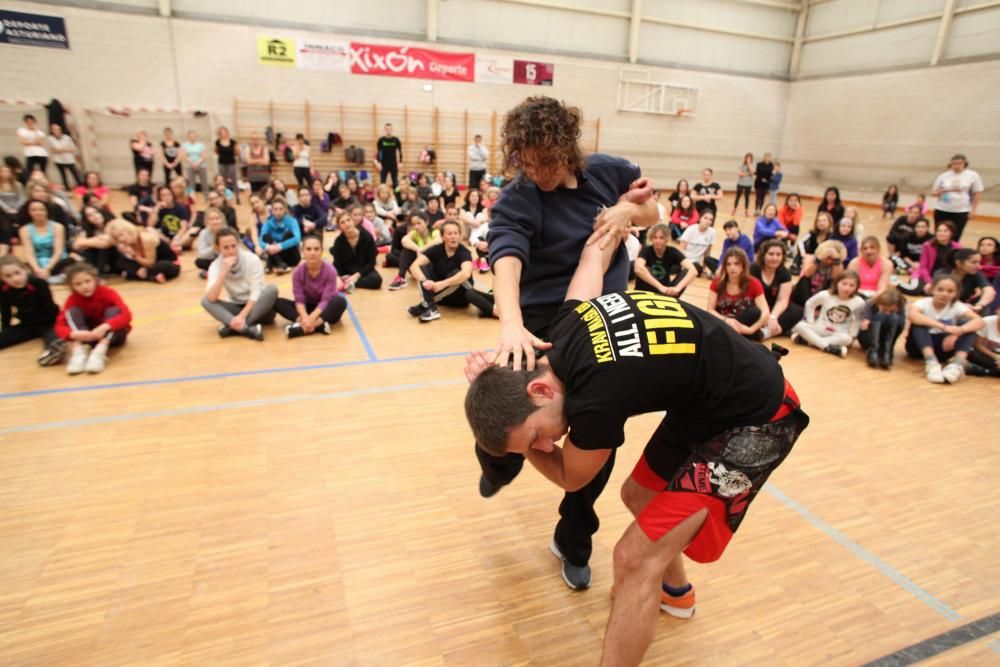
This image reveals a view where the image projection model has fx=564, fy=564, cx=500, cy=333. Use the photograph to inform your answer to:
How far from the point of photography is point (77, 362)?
4.70 m

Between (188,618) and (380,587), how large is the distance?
0.76 m

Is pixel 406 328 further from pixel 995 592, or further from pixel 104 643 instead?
pixel 995 592

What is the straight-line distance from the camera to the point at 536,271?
211cm

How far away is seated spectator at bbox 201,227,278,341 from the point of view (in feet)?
18.4

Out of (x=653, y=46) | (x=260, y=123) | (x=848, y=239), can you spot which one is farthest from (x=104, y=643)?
(x=653, y=46)

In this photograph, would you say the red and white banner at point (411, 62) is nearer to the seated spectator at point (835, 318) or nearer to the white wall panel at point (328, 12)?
the white wall panel at point (328, 12)

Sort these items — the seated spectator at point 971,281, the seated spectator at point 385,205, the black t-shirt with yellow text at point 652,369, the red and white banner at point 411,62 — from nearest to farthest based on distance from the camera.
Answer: the black t-shirt with yellow text at point 652,369, the seated spectator at point 971,281, the seated spectator at point 385,205, the red and white banner at point 411,62

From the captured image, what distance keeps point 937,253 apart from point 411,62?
44.1 feet

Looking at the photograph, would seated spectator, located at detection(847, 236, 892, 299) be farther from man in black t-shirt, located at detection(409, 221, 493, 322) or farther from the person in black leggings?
the person in black leggings

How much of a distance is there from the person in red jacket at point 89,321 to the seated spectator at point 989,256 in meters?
9.27

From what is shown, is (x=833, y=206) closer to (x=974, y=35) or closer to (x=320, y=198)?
(x=320, y=198)

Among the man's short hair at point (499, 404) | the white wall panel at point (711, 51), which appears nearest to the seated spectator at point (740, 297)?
the man's short hair at point (499, 404)

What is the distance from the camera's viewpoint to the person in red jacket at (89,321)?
4.76m

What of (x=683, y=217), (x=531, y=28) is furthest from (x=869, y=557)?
(x=531, y=28)
